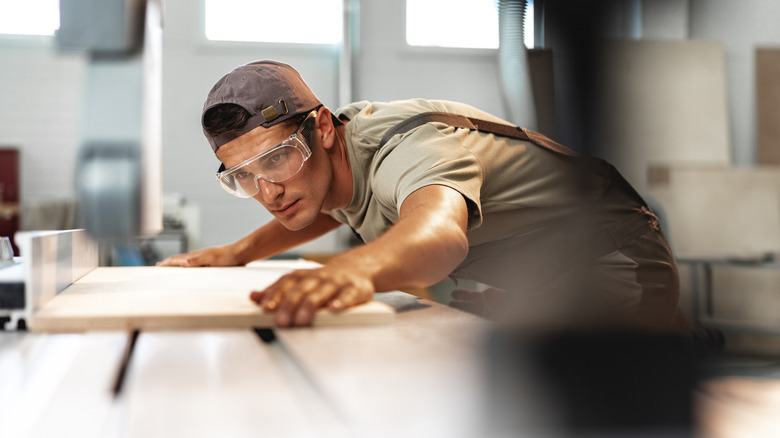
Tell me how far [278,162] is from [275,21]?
14.8 feet

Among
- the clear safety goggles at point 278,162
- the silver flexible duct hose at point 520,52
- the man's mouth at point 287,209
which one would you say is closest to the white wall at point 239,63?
the man's mouth at point 287,209

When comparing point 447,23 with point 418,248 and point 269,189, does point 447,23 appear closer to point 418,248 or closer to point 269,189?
point 269,189

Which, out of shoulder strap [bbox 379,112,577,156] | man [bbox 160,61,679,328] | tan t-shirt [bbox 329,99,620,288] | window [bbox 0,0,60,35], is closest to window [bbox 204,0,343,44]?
window [bbox 0,0,60,35]

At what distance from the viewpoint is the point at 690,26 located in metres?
0.13

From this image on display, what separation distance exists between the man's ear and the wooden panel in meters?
1.20

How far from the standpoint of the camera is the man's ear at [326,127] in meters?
1.32

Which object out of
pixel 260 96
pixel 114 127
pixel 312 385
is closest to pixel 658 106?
pixel 312 385

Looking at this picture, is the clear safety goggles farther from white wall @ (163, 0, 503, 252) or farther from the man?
white wall @ (163, 0, 503, 252)

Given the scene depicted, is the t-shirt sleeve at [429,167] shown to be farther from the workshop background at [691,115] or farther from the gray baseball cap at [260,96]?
the workshop background at [691,115]

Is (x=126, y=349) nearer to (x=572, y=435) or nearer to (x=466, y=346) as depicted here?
(x=466, y=346)

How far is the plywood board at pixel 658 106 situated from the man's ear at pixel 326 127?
1190 mm

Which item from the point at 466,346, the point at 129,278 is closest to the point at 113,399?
the point at 466,346

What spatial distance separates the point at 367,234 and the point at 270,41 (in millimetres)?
4379

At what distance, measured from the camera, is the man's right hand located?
150 centimetres
